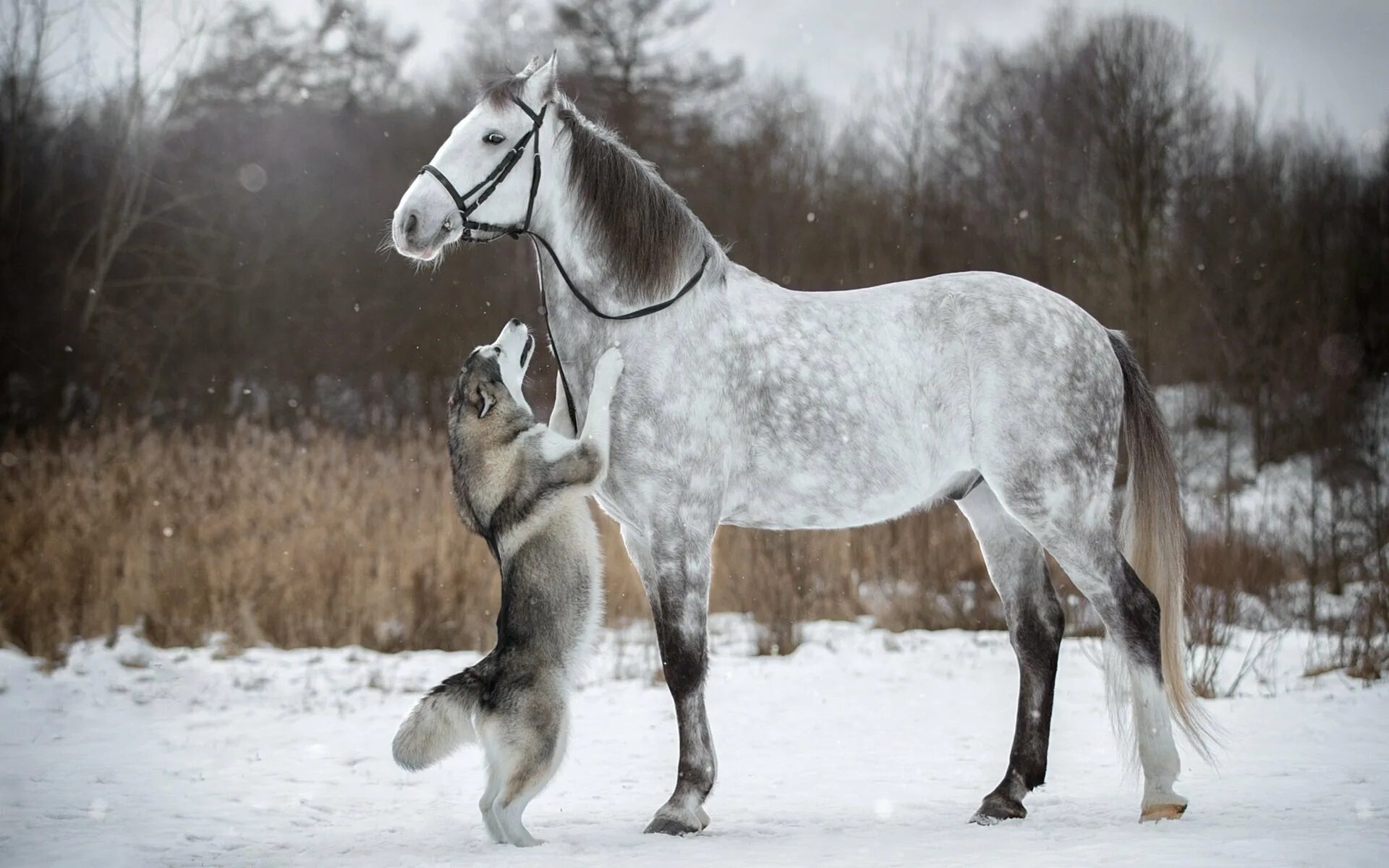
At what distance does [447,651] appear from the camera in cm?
827

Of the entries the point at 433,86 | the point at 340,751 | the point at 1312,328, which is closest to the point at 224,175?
the point at 433,86

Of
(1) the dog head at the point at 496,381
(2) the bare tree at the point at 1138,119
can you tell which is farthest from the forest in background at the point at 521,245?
(1) the dog head at the point at 496,381

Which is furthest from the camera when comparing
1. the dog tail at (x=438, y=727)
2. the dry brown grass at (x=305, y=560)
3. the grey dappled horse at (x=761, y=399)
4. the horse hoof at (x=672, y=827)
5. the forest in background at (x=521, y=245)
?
the forest in background at (x=521, y=245)

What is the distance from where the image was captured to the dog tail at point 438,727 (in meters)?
3.86

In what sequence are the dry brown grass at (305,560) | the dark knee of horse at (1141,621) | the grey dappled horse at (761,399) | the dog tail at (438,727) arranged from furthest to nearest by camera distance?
1. the dry brown grass at (305,560)
2. the dark knee of horse at (1141,621)
3. the grey dappled horse at (761,399)
4. the dog tail at (438,727)

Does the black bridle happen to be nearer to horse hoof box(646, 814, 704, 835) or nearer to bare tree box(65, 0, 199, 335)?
horse hoof box(646, 814, 704, 835)

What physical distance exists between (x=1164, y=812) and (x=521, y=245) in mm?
14058

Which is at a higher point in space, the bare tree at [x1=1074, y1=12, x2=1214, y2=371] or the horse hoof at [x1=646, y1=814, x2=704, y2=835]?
the bare tree at [x1=1074, y1=12, x2=1214, y2=371]

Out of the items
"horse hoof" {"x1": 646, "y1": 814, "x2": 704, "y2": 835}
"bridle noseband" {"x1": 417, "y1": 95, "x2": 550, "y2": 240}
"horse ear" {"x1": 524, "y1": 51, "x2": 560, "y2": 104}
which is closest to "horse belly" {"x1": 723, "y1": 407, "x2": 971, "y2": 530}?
"horse hoof" {"x1": 646, "y1": 814, "x2": 704, "y2": 835}

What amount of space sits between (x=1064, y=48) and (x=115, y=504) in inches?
585

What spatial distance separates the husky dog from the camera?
3.88m

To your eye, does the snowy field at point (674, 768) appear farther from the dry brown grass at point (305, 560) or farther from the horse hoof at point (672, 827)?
the dry brown grass at point (305, 560)

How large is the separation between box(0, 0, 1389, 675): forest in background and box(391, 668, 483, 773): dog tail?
6750mm

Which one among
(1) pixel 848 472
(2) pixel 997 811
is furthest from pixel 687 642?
(2) pixel 997 811
